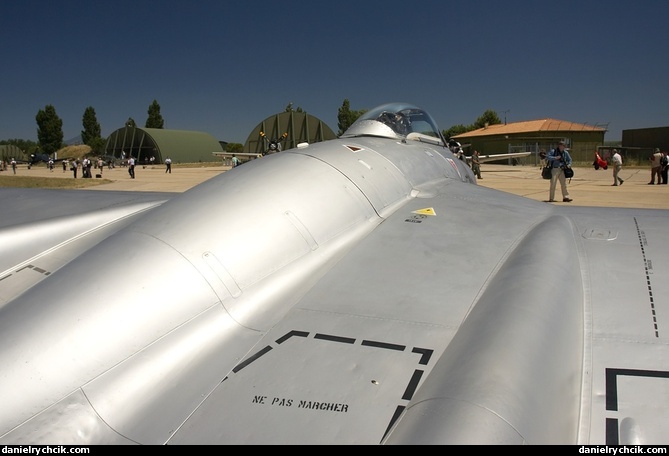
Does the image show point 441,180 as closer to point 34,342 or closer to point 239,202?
point 239,202

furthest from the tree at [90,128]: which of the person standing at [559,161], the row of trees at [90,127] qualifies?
the person standing at [559,161]

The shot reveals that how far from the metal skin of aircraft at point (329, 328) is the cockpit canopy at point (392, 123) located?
255cm

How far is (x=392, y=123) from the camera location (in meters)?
6.59

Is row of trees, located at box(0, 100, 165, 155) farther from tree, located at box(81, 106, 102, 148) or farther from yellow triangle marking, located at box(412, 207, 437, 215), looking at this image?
yellow triangle marking, located at box(412, 207, 437, 215)

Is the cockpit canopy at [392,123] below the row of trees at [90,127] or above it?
below

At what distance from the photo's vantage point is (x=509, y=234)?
3729 mm

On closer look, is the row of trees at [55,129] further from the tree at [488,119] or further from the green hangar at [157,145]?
the tree at [488,119]

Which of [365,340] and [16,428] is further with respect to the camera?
[365,340]

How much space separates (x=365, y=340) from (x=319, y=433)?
24.5 inches

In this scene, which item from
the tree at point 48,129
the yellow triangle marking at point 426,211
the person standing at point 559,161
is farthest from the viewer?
the tree at point 48,129

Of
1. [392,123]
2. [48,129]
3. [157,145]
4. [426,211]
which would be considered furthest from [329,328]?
[48,129]

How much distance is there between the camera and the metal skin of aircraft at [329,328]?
2.05 m

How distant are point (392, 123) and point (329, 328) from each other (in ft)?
14.7
